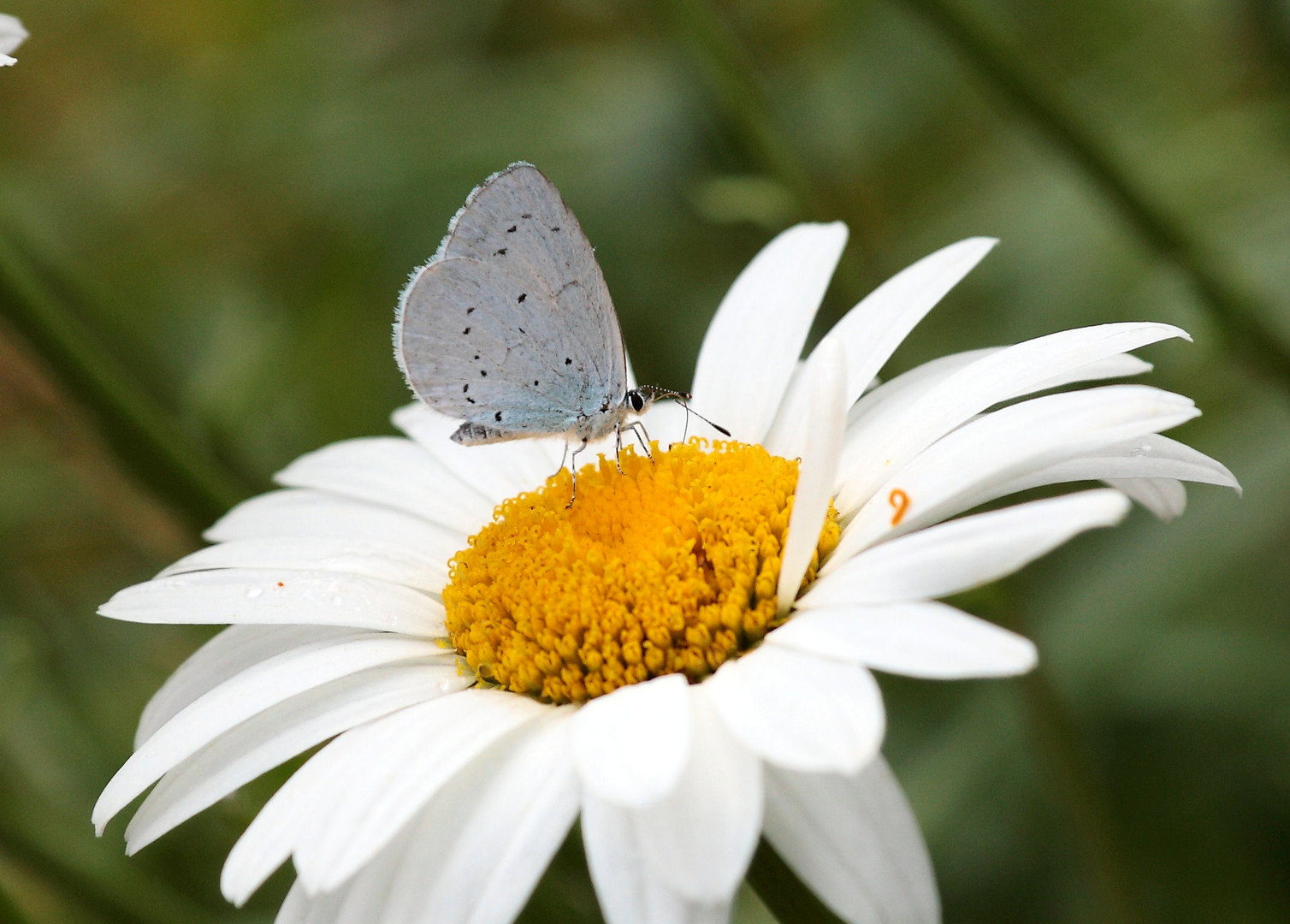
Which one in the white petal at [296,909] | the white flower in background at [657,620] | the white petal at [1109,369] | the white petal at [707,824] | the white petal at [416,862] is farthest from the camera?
the white petal at [1109,369]

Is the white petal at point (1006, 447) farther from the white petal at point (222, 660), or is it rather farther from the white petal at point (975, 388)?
the white petal at point (222, 660)

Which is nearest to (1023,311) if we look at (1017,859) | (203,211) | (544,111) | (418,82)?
(1017,859)

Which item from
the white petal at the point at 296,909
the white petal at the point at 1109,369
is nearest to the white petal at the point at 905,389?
the white petal at the point at 1109,369

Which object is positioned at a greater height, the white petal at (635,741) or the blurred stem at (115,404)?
the blurred stem at (115,404)

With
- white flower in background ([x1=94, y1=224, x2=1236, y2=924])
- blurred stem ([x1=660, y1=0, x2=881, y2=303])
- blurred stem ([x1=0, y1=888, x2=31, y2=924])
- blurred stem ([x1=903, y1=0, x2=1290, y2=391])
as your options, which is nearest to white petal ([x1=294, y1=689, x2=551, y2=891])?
white flower in background ([x1=94, y1=224, x2=1236, y2=924])

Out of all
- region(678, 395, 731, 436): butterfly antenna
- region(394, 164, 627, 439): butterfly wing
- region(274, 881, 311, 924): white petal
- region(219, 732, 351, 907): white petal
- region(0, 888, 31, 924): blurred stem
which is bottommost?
region(274, 881, 311, 924): white petal

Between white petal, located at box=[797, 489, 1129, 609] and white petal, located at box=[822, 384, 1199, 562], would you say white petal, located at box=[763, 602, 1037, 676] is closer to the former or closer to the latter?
white petal, located at box=[797, 489, 1129, 609]
